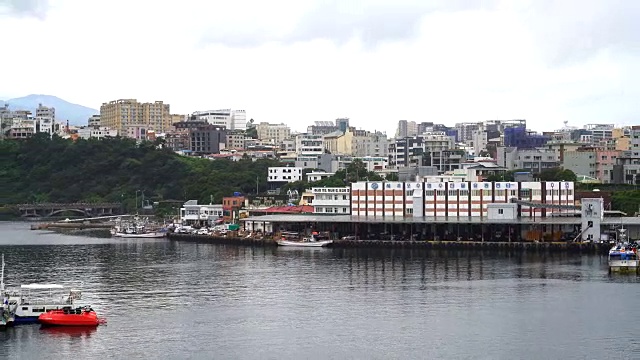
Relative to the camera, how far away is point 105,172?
89438 mm

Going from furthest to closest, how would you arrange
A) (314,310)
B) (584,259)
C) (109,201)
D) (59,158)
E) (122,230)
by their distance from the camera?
1. (59,158)
2. (109,201)
3. (122,230)
4. (584,259)
5. (314,310)

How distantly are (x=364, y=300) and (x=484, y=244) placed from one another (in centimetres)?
1684

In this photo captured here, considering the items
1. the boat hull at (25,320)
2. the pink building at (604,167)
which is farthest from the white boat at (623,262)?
the pink building at (604,167)

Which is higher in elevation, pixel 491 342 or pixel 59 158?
pixel 59 158

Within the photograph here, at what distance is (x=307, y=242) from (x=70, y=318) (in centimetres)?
2328

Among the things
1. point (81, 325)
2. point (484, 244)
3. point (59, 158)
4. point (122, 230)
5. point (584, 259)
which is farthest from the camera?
point (59, 158)

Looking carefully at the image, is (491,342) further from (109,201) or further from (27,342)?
(109,201)

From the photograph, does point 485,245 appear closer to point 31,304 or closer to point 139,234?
point 139,234

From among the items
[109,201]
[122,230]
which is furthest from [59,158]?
[122,230]

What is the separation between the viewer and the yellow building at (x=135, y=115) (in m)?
132

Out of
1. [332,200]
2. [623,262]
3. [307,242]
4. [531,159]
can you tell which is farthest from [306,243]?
[531,159]

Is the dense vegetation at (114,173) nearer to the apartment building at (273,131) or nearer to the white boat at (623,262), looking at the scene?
the white boat at (623,262)

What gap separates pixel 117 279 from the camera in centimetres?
3731

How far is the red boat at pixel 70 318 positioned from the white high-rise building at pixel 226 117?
352ft
